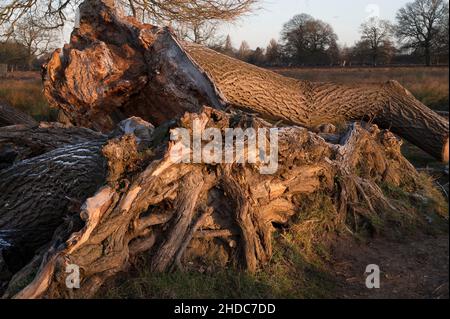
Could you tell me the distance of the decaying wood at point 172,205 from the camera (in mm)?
4277

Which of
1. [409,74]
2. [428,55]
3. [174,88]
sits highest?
[428,55]

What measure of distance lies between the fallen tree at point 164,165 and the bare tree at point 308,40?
792 millimetres

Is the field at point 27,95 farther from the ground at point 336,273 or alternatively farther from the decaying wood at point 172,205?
the ground at point 336,273

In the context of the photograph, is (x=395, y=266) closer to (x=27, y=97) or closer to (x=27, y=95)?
(x=27, y=97)

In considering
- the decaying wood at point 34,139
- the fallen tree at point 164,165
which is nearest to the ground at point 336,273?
the fallen tree at point 164,165

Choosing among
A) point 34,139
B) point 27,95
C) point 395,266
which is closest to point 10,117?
point 34,139

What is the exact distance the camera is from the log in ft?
25.5

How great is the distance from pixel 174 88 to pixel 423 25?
4036 millimetres

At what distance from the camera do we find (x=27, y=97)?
16109 millimetres

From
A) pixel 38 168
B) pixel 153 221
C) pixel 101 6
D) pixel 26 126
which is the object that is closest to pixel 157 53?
pixel 101 6

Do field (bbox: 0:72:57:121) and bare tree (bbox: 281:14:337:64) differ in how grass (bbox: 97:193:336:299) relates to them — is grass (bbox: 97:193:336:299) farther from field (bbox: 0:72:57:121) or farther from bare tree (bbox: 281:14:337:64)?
field (bbox: 0:72:57:121)

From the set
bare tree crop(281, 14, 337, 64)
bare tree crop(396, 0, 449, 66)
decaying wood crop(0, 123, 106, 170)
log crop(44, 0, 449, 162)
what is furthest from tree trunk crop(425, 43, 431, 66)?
decaying wood crop(0, 123, 106, 170)

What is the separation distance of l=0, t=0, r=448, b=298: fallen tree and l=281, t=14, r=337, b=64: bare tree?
2.60 feet
